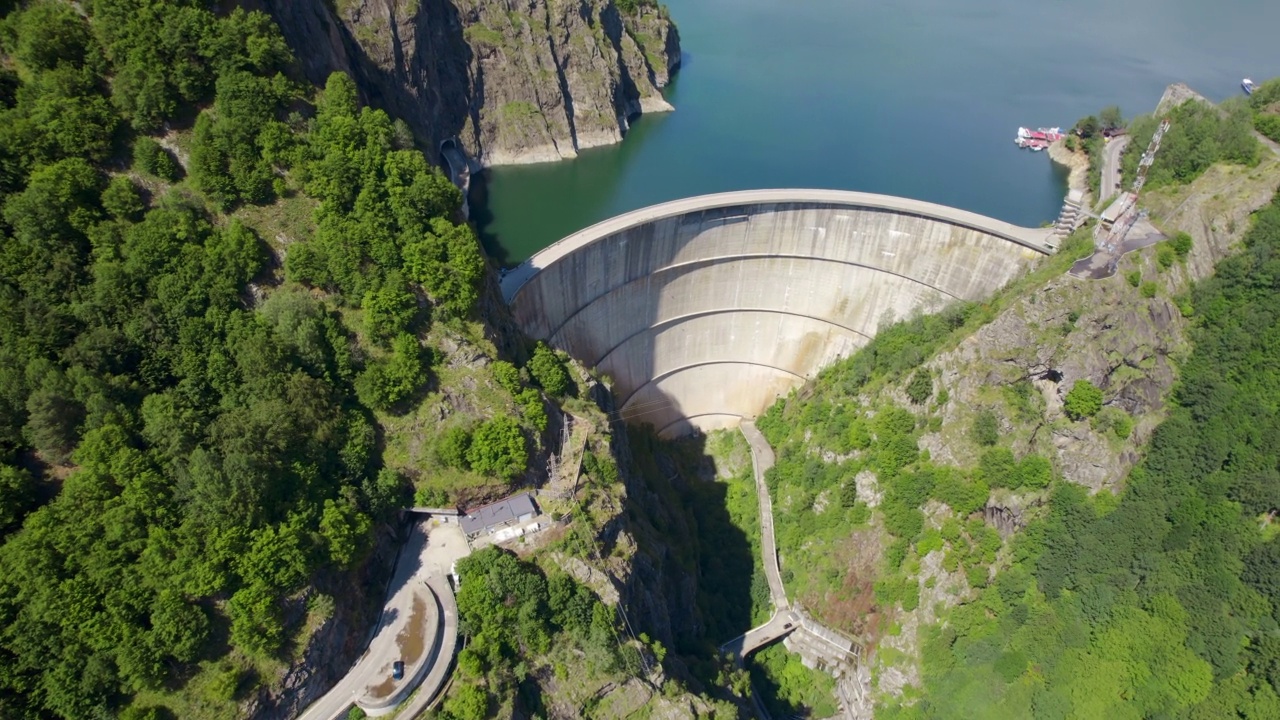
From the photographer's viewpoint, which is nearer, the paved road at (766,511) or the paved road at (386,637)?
the paved road at (386,637)

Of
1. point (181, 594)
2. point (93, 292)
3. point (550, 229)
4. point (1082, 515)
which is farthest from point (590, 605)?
point (550, 229)

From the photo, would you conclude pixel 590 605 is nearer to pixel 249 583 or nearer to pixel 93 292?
pixel 249 583

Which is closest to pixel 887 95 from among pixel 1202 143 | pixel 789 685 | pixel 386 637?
pixel 1202 143

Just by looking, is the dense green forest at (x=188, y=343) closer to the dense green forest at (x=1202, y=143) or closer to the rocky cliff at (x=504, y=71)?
the rocky cliff at (x=504, y=71)

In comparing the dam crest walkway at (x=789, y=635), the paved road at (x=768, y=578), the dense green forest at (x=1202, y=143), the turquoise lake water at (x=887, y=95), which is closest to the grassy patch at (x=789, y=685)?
the dam crest walkway at (x=789, y=635)

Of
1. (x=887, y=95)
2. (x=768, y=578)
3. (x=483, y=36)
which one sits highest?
(x=483, y=36)

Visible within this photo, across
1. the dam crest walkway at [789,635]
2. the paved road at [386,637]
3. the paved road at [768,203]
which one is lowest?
the dam crest walkway at [789,635]

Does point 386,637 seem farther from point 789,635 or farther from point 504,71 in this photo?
point 504,71
